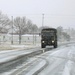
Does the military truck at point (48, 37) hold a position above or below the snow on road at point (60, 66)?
above

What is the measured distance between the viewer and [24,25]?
108 metres

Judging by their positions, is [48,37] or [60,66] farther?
[48,37]

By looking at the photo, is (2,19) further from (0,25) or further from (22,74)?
(22,74)

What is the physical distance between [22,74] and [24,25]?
9457cm

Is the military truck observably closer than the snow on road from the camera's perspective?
No

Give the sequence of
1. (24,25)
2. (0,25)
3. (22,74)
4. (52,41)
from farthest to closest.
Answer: (24,25), (0,25), (52,41), (22,74)

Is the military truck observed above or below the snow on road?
above

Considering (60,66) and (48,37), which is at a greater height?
(48,37)

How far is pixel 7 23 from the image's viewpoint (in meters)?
85.2

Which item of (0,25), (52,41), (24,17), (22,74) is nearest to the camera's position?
(22,74)

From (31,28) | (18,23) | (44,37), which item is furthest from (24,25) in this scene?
(44,37)

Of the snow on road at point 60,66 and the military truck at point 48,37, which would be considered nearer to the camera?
the snow on road at point 60,66

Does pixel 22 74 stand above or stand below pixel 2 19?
below

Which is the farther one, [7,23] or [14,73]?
[7,23]
